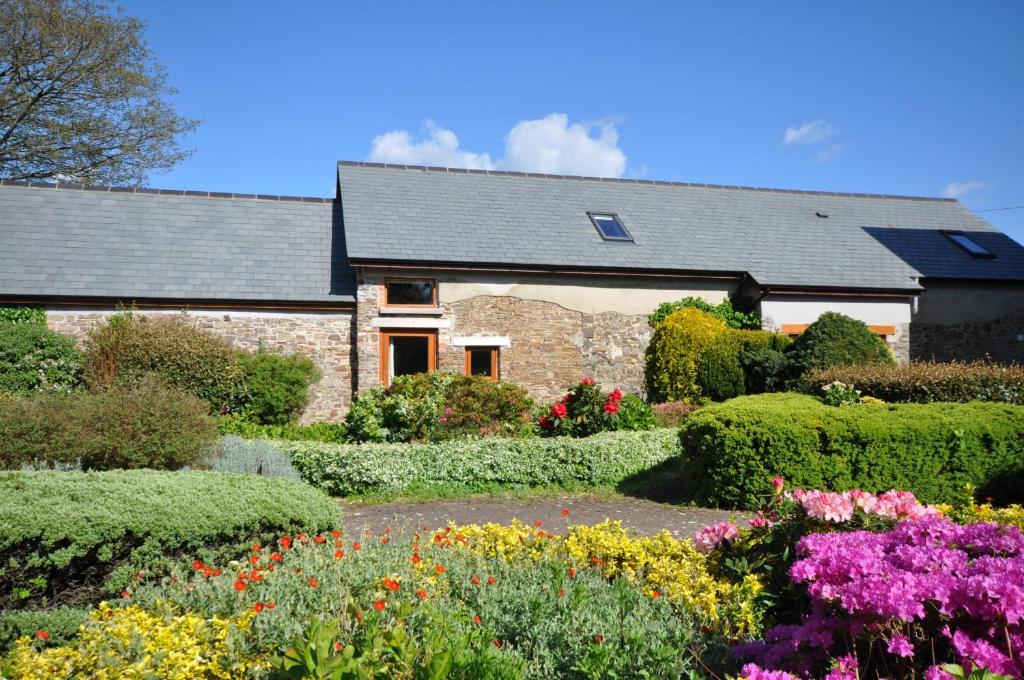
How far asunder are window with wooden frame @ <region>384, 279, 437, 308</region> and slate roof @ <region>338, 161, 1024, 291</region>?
0.61 meters

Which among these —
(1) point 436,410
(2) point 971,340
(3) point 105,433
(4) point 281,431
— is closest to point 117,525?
(3) point 105,433

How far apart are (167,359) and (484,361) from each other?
6.04m

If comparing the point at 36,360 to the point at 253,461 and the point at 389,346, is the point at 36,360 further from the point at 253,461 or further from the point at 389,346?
the point at 253,461

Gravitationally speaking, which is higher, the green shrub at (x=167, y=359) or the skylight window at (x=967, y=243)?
the skylight window at (x=967, y=243)

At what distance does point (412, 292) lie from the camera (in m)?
15.1

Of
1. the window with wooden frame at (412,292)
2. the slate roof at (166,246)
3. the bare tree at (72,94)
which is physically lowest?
the window with wooden frame at (412,292)

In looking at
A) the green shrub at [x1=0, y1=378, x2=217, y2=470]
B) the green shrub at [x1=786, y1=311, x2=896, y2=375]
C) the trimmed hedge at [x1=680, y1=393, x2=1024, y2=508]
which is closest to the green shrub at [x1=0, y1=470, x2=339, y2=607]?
the green shrub at [x1=0, y1=378, x2=217, y2=470]

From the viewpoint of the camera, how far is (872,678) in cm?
305

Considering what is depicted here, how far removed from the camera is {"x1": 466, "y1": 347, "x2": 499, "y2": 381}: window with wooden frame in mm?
15148

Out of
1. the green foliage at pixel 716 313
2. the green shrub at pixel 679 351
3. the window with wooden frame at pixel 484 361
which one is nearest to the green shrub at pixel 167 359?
the window with wooden frame at pixel 484 361

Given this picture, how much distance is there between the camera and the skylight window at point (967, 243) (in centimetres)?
1894

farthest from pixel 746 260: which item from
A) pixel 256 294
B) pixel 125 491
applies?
pixel 125 491

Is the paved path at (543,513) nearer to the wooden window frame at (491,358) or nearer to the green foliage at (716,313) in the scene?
the wooden window frame at (491,358)

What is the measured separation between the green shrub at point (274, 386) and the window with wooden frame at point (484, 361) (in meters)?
3.33
